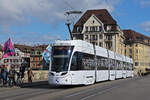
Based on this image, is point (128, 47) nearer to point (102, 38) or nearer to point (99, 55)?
point (102, 38)

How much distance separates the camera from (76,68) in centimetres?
1908

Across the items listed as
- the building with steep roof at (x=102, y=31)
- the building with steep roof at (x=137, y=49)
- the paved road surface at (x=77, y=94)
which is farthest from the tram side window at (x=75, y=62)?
the building with steep roof at (x=137, y=49)

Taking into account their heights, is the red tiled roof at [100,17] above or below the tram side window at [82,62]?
above

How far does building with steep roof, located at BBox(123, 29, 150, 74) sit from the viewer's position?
110812 mm

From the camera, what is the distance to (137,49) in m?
112

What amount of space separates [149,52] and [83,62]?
11284 centimetres

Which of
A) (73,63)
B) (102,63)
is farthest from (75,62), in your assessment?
(102,63)

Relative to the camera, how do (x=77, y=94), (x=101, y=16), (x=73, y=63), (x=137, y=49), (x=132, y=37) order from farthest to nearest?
1. (x=132, y=37)
2. (x=137, y=49)
3. (x=101, y=16)
4. (x=73, y=63)
5. (x=77, y=94)

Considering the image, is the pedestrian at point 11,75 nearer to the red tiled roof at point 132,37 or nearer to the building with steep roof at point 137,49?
the building with steep roof at point 137,49

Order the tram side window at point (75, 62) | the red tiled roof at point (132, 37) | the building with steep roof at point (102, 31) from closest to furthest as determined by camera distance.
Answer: the tram side window at point (75, 62), the building with steep roof at point (102, 31), the red tiled roof at point (132, 37)

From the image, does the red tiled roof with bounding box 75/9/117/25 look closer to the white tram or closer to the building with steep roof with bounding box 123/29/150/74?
the building with steep roof with bounding box 123/29/150/74

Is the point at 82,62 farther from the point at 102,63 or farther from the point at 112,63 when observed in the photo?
the point at 112,63

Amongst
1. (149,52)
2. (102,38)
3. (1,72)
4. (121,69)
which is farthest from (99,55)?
(149,52)

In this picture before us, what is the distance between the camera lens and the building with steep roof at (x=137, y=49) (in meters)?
111
